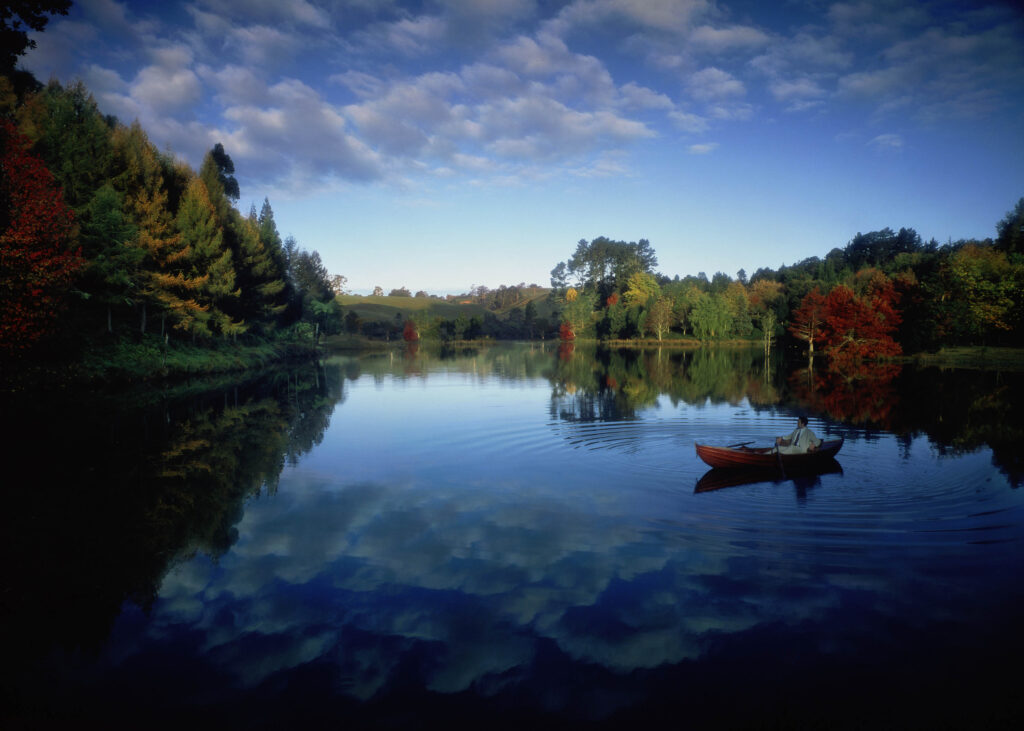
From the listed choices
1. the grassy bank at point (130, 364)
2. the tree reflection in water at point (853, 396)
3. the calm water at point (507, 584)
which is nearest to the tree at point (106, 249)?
the grassy bank at point (130, 364)

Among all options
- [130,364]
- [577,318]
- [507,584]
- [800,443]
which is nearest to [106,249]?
[130,364]

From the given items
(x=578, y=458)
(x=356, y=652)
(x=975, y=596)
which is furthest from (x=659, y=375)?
(x=356, y=652)

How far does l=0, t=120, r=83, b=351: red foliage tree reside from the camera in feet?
78.9

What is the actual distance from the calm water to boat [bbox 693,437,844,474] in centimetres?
59

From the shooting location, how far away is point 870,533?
35.5 ft

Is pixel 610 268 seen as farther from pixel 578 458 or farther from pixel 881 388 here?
pixel 578 458

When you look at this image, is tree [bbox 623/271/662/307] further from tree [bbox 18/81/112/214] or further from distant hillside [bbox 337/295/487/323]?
tree [bbox 18/81/112/214]

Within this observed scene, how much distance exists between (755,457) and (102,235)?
37708mm

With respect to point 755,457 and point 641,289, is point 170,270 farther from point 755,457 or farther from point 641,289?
point 641,289

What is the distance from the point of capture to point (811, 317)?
7400cm

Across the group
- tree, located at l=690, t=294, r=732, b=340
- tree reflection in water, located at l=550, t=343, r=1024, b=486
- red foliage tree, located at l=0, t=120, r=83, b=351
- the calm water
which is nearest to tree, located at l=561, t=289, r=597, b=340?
tree, located at l=690, t=294, r=732, b=340

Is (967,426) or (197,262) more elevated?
(197,262)

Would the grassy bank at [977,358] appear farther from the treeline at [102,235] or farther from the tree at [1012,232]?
the treeline at [102,235]

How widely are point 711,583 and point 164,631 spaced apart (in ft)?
25.7
